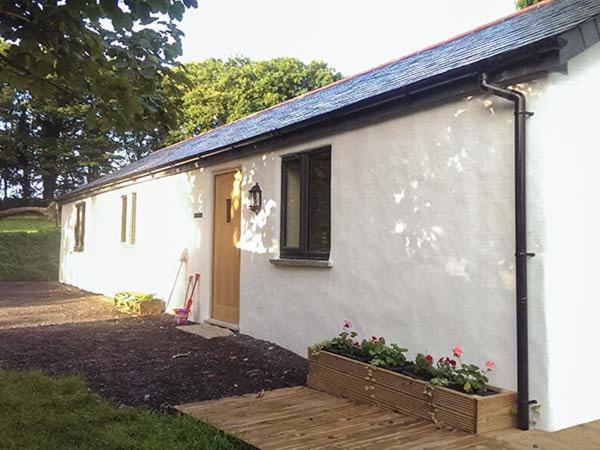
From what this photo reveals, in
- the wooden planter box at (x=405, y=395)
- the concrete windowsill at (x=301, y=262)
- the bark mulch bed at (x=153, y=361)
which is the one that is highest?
the concrete windowsill at (x=301, y=262)

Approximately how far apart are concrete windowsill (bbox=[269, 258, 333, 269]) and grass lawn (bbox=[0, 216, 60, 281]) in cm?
1539

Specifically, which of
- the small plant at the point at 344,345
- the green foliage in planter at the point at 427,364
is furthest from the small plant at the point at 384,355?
the small plant at the point at 344,345

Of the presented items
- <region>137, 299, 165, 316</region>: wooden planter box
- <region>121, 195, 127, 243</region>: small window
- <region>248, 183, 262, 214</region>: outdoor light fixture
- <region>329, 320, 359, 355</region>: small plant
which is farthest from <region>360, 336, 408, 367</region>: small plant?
<region>121, 195, 127, 243</region>: small window

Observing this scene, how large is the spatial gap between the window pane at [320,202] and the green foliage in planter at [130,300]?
5.04 meters

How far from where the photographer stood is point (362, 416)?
4219 millimetres

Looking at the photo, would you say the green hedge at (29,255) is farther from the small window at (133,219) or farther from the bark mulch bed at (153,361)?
the bark mulch bed at (153,361)

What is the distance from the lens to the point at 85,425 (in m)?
4.06

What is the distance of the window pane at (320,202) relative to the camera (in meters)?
6.61

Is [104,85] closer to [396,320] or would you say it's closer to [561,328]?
[396,320]

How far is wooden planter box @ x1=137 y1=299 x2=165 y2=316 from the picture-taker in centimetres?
1053

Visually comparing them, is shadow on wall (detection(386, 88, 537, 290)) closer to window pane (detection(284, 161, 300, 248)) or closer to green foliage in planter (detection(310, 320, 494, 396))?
green foliage in planter (detection(310, 320, 494, 396))

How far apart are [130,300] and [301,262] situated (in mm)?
5319

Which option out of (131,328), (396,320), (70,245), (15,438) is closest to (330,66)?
(70,245)

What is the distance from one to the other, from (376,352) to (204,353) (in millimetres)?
2900
